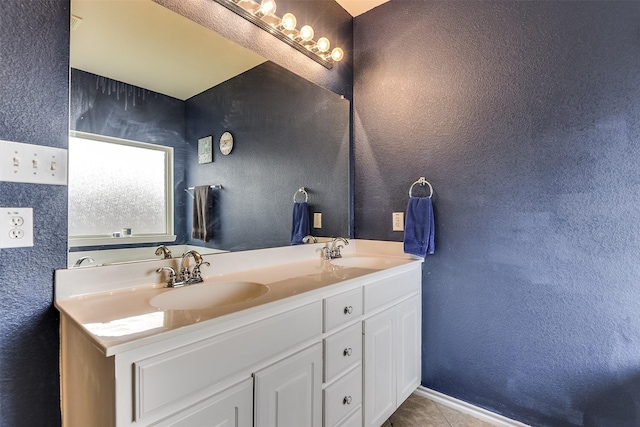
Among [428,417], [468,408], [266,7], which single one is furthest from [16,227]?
[468,408]

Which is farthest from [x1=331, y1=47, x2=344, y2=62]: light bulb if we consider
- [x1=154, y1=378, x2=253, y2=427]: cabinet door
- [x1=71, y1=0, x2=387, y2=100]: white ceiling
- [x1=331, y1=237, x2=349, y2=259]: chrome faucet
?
[x1=154, y1=378, x2=253, y2=427]: cabinet door

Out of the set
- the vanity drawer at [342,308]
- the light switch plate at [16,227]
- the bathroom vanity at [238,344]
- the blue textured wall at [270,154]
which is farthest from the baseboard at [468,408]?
the light switch plate at [16,227]

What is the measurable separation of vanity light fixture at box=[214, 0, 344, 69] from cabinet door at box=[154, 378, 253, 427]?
1.52 meters

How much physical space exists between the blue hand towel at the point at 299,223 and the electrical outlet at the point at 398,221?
1.77ft

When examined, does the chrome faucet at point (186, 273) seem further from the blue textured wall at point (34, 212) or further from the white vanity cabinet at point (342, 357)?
the white vanity cabinet at point (342, 357)

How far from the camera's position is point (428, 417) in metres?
1.65

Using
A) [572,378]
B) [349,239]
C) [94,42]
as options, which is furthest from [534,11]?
[94,42]

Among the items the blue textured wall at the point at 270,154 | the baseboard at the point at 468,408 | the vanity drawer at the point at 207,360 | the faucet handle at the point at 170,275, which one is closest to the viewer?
the vanity drawer at the point at 207,360

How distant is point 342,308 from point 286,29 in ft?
4.69

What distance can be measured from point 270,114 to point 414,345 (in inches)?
58.8

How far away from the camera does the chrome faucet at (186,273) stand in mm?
1157

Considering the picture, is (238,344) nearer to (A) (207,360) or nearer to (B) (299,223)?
(A) (207,360)

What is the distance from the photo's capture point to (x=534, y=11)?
1501 millimetres

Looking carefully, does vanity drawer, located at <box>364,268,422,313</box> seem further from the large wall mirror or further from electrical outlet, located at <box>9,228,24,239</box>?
electrical outlet, located at <box>9,228,24,239</box>
